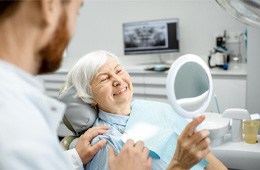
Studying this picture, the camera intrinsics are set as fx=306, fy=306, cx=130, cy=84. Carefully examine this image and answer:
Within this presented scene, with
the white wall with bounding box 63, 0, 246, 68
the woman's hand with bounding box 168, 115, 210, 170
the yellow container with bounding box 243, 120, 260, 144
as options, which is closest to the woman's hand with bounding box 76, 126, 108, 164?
the woman's hand with bounding box 168, 115, 210, 170

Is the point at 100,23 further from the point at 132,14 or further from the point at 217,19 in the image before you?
the point at 217,19

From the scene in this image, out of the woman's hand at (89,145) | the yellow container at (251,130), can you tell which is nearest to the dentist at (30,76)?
the woman's hand at (89,145)

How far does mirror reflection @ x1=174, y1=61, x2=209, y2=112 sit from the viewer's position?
1076mm

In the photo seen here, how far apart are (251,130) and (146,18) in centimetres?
256

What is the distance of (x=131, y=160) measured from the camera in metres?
1.17

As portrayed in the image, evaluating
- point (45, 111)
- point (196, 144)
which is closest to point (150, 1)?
point (196, 144)

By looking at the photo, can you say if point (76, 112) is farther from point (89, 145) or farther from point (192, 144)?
point (192, 144)

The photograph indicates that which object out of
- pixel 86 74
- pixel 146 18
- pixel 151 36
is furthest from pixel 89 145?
pixel 146 18

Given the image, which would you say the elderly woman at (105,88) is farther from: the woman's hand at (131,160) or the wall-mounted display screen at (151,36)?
the wall-mounted display screen at (151,36)

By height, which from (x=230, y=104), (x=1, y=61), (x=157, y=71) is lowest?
(x=230, y=104)

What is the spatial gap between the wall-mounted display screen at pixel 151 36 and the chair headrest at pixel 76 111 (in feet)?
6.98

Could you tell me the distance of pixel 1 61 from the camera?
60 centimetres

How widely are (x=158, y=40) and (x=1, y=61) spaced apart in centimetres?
300

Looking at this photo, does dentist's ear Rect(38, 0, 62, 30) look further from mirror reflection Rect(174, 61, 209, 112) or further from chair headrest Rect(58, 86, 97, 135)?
chair headrest Rect(58, 86, 97, 135)
